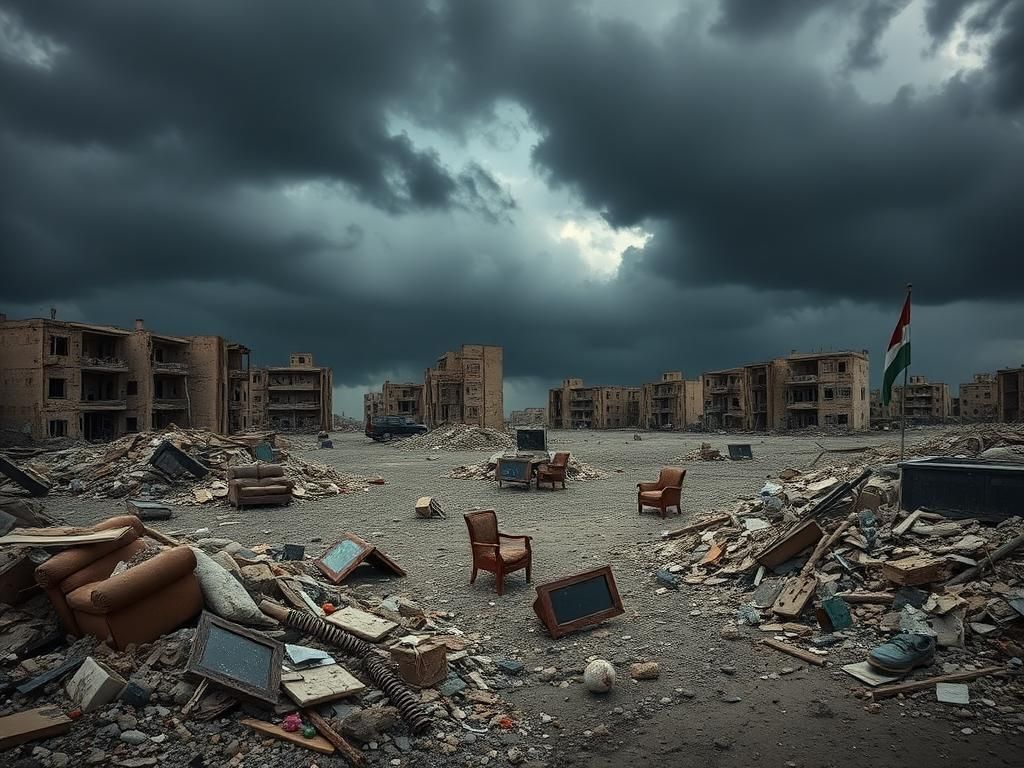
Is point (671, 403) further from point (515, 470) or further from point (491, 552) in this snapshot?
point (491, 552)

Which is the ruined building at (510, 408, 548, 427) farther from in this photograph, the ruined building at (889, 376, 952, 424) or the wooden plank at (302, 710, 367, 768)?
the wooden plank at (302, 710, 367, 768)

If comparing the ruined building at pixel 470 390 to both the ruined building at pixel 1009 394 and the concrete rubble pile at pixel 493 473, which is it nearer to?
the concrete rubble pile at pixel 493 473

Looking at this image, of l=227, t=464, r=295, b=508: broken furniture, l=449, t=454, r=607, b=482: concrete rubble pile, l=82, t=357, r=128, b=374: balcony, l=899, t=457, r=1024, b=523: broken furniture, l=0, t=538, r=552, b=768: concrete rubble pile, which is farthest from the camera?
l=82, t=357, r=128, b=374: balcony

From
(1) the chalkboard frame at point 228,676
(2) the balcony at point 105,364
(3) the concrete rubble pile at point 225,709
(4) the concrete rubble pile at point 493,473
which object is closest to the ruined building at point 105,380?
(2) the balcony at point 105,364

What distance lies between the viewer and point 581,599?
23.9 feet

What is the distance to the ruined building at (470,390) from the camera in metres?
54.8

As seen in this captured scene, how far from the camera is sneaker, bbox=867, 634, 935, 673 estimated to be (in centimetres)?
561

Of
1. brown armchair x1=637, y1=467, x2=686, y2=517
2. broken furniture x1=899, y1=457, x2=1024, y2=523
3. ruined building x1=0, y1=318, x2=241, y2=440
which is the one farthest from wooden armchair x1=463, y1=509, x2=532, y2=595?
ruined building x1=0, y1=318, x2=241, y2=440

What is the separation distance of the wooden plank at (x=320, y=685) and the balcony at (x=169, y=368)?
1807 inches

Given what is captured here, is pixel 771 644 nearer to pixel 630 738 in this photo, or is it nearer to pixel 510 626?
pixel 630 738

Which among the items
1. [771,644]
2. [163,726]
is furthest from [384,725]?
[771,644]

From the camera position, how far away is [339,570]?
30.1ft

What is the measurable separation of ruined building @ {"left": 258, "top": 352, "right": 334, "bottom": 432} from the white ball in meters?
70.1

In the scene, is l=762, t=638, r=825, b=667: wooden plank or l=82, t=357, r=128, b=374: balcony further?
l=82, t=357, r=128, b=374: balcony
